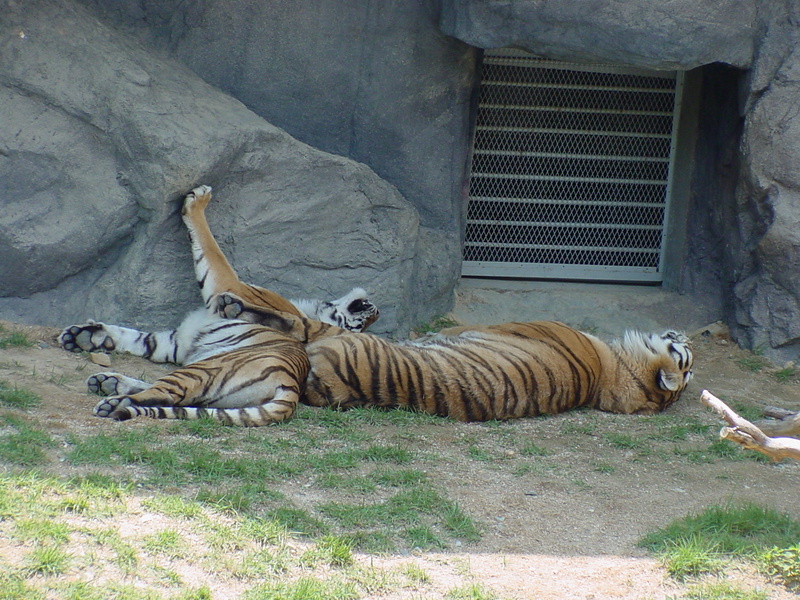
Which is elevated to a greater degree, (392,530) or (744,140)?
A: (744,140)

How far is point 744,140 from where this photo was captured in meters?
5.59

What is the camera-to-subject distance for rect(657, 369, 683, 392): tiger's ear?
4906 millimetres

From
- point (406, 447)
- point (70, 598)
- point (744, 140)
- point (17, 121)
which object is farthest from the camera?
point (744, 140)

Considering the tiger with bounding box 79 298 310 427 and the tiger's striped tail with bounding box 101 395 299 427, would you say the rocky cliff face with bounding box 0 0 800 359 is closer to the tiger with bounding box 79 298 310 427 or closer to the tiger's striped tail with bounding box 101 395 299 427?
the tiger with bounding box 79 298 310 427

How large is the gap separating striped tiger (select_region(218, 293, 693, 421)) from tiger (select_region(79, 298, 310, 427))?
0.73 feet

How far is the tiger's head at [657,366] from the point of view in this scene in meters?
4.93

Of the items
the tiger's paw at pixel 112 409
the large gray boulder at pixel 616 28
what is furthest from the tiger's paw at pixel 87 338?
the large gray boulder at pixel 616 28

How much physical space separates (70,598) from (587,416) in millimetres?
A: 3034

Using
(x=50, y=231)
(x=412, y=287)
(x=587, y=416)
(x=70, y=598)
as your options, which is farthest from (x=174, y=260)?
(x=70, y=598)

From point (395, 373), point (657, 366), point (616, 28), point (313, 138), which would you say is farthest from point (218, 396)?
point (616, 28)

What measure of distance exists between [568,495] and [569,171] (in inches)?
136

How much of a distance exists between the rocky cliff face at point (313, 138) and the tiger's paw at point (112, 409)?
4.00ft

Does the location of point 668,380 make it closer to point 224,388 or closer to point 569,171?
point 569,171

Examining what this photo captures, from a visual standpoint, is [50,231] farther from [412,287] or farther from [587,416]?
[587,416]
